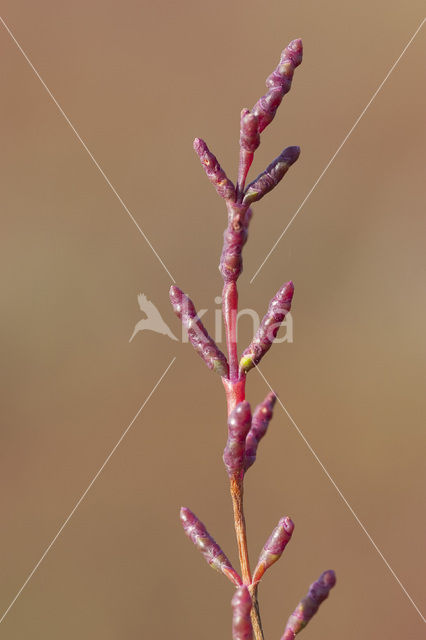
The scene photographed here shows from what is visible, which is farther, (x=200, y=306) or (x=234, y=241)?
(x=200, y=306)

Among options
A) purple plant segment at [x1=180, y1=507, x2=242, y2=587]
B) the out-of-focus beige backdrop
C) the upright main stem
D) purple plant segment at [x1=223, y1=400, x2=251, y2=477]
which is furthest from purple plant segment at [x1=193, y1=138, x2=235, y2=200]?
the out-of-focus beige backdrop

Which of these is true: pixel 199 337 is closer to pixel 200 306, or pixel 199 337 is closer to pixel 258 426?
pixel 258 426

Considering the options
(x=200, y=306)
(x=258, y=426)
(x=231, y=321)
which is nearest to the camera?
(x=231, y=321)

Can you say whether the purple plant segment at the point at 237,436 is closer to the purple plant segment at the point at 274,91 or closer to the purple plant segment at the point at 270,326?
the purple plant segment at the point at 270,326

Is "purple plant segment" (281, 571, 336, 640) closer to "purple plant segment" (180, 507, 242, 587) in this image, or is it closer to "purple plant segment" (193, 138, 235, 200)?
"purple plant segment" (180, 507, 242, 587)

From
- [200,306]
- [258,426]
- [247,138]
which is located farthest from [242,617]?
[200,306]

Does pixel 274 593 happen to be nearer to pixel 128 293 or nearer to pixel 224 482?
pixel 224 482
